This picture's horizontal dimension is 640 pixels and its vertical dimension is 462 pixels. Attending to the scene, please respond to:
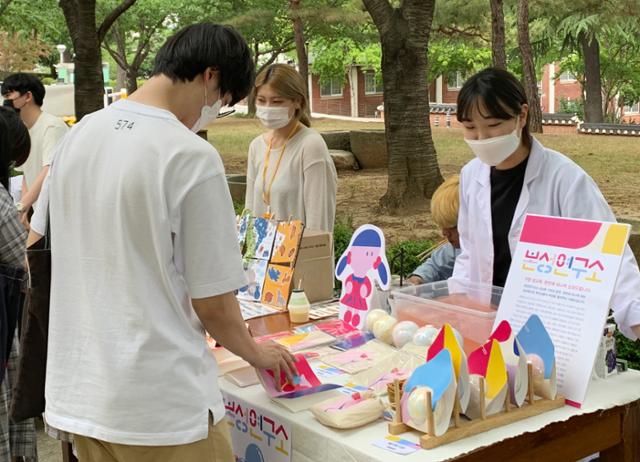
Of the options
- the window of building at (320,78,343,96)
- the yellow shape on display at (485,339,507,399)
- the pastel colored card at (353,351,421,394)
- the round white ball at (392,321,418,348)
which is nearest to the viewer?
the yellow shape on display at (485,339,507,399)

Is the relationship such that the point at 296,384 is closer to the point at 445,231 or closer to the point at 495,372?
the point at 495,372

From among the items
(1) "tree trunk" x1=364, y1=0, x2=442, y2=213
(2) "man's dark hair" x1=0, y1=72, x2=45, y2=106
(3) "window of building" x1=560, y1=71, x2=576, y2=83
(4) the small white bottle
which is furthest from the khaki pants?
(3) "window of building" x1=560, y1=71, x2=576, y2=83

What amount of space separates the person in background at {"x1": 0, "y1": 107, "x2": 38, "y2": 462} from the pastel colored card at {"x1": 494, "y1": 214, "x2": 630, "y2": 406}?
1647 mm

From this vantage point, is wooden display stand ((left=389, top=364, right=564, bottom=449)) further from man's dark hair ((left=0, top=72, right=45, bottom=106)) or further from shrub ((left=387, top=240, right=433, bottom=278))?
man's dark hair ((left=0, top=72, right=45, bottom=106))

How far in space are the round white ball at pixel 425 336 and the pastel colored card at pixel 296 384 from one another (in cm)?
29

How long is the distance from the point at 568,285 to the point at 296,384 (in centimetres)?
73

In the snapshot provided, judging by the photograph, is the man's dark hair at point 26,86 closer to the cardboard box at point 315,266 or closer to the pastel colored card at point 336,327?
the cardboard box at point 315,266

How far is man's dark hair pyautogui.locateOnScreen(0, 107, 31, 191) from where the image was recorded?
299 cm

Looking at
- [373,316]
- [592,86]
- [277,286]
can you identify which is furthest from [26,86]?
[592,86]

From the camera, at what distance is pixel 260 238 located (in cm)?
315

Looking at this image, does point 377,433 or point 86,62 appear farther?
point 86,62

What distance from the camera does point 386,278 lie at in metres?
2.72

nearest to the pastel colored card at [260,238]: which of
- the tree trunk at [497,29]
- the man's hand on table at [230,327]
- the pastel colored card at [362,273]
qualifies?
the pastel colored card at [362,273]

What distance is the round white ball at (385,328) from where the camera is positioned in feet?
8.23
